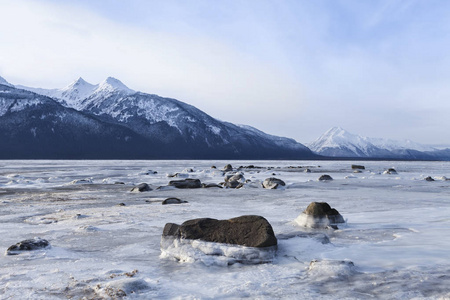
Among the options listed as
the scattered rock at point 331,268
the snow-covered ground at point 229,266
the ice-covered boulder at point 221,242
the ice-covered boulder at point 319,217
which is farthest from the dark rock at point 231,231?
the ice-covered boulder at point 319,217

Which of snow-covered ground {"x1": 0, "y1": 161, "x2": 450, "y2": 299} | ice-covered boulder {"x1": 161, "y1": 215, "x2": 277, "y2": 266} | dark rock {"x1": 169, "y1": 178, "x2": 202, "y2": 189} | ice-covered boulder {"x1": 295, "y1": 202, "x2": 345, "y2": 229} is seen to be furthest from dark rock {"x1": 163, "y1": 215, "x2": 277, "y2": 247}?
dark rock {"x1": 169, "y1": 178, "x2": 202, "y2": 189}

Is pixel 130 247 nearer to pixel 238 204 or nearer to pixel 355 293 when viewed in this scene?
pixel 355 293

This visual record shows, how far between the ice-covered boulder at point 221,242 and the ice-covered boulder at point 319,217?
2913 mm

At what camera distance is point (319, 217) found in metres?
9.19

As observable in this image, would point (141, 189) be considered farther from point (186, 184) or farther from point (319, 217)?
point (319, 217)

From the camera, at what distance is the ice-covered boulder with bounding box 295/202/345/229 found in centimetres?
910

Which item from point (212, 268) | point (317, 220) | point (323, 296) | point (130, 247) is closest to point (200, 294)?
point (212, 268)

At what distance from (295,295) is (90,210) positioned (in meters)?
9.76

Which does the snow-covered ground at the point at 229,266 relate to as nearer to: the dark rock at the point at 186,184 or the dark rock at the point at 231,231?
the dark rock at the point at 231,231

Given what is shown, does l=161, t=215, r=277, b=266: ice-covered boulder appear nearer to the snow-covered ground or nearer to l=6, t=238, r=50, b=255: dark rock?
the snow-covered ground

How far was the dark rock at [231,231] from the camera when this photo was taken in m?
6.28

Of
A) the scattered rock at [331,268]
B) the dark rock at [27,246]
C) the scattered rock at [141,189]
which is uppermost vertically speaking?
the scattered rock at [331,268]

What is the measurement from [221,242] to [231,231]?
0.29 m

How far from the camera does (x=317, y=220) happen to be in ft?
30.1
